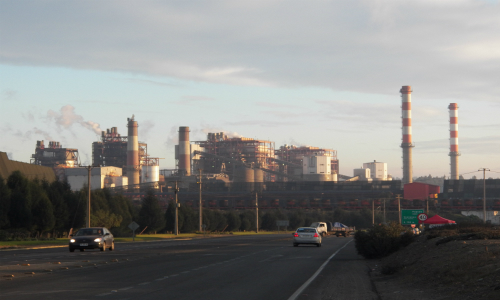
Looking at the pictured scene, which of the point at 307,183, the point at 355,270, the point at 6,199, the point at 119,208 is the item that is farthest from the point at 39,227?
the point at 307,183

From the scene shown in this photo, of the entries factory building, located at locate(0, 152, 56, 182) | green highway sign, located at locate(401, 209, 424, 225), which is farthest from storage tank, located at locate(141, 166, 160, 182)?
green highway sign, located at locate(401, 209, 424, 225)

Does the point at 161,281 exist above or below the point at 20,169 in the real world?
below

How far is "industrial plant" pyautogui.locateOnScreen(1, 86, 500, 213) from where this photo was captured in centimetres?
12825

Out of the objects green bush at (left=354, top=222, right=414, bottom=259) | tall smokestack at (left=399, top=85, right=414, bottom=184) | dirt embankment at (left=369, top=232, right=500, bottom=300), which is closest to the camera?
dirt embankment at (left=369, top=232, right=500, bottom=300)

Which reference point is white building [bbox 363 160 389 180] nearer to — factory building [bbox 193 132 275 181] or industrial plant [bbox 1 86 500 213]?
industrial plant [bbox 1 86 500 213]

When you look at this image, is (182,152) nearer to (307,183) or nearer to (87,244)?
(307,183)

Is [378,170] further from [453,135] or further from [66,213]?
[66,213]

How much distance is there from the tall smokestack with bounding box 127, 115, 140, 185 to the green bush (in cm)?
11983

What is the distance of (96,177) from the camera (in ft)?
454

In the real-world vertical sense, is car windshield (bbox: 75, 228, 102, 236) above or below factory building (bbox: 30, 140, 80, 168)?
below

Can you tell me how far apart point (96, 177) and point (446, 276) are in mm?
130089

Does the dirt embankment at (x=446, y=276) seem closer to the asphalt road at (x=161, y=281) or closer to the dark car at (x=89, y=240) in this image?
the asphalt road at (x=161, y=281)

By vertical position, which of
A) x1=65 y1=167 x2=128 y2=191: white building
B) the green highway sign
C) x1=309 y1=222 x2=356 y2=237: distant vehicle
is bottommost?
x1=309 y1=222 x2=356 y2=237: distant vehicle

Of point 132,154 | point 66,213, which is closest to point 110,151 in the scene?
point 132,154
